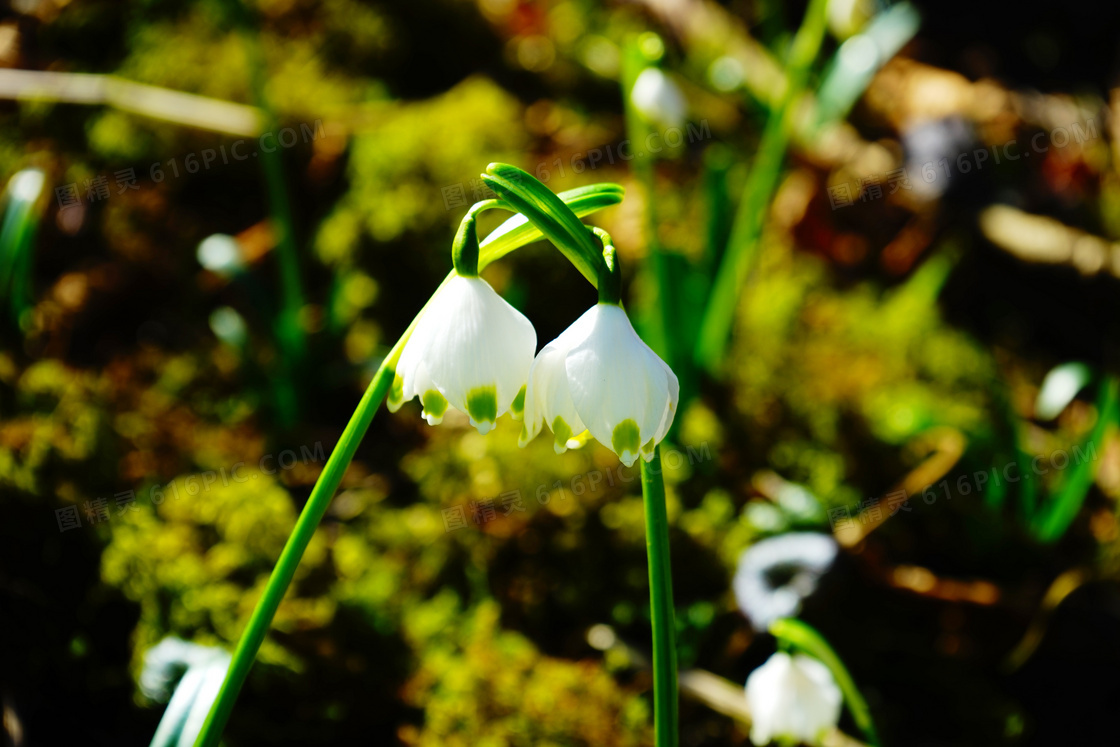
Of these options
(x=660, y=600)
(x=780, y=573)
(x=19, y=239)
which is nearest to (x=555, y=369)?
(x=660, y=600)

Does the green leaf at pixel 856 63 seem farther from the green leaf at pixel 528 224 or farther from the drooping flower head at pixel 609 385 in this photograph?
the drooping flower head at pixel 609 385

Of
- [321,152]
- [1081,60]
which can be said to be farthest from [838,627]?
[1081,60]

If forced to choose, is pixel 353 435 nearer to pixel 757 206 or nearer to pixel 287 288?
pixel 287 288

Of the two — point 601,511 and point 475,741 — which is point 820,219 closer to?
point 601,511

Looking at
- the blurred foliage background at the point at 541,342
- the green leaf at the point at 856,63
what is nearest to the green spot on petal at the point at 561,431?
the blurred foliage background at the point at 541,342

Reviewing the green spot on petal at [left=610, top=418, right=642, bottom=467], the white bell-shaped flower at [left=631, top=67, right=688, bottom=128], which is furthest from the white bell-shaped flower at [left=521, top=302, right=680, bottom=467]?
the white bell-shaped flower at [left=631, top=67, right=688, bottom=128]
